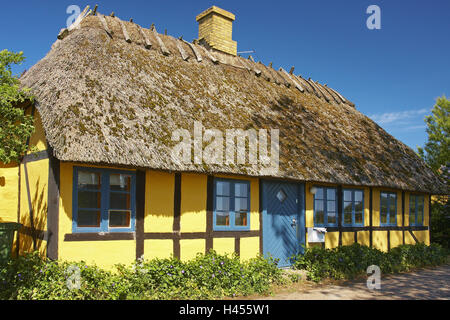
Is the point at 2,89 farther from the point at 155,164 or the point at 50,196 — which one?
the point at 155,164

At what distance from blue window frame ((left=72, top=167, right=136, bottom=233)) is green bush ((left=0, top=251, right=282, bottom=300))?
0.77 meters

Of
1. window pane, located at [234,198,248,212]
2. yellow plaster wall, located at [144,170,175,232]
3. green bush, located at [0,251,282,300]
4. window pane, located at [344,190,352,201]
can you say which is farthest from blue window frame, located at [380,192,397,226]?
yellow plaster wall, located at [144,170,175,232]

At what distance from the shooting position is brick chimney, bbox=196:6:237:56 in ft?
43.4

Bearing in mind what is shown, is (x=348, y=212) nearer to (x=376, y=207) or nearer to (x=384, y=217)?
(x=376, y=207)

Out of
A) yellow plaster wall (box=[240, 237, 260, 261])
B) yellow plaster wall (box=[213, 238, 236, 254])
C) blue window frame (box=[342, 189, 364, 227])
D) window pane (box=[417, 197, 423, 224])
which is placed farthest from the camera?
window pane (box=[417, 197, 423, 224])

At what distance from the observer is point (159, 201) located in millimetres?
7828

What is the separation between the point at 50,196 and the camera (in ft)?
22.7

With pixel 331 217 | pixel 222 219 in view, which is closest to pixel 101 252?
pixel 222 219

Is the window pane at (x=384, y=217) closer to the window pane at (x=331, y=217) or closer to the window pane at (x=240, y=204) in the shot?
the window pane at (x=331, y=217)

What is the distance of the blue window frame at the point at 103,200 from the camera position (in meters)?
7.05

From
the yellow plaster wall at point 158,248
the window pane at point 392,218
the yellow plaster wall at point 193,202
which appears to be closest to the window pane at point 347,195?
the window pane at point 392,218

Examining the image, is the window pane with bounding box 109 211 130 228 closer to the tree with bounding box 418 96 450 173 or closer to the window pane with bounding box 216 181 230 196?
the window pane with bounding box 216 181 230 196

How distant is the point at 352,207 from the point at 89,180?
763 cm

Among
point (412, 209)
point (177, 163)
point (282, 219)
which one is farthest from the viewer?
point (412, 209)
